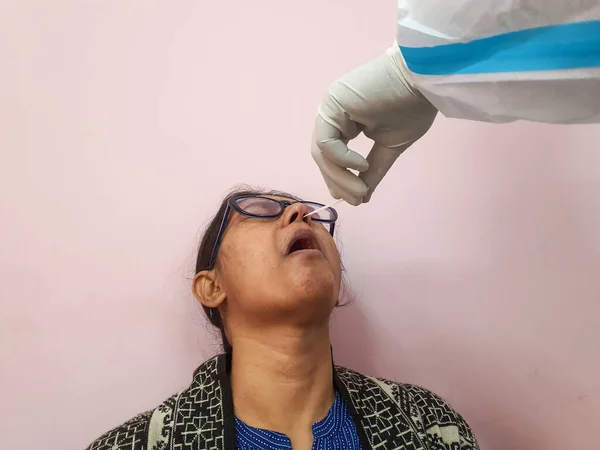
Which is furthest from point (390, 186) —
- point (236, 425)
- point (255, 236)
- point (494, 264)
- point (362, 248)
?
point (236, 425)

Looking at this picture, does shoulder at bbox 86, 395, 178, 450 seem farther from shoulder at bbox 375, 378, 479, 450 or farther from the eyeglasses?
shoulder at bbox 375, 378, 479, 450

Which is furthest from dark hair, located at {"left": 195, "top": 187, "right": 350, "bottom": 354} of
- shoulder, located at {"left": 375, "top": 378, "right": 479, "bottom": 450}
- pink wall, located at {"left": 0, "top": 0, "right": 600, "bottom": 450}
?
shoulder, located at {"left": 375, "top": 378, "right": 479, "bottom": 450}

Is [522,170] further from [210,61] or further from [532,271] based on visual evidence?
[210,61]

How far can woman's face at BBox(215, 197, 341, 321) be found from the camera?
0.96 metres

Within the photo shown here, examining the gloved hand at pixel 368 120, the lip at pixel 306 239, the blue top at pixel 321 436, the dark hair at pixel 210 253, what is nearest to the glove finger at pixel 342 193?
the gloved hand at pixel 368 120

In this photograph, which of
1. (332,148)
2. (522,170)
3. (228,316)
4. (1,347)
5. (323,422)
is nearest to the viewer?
(332,148)

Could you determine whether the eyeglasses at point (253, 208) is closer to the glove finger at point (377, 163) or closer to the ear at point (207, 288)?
the ear at point (207, 288)

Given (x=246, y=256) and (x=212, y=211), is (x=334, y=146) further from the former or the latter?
(x=212, y=211)

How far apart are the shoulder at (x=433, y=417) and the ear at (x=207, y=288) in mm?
388

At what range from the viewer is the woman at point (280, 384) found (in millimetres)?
948

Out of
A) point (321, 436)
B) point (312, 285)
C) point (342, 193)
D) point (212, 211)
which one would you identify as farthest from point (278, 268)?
point (212, 211)

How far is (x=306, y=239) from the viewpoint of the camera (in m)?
1.06

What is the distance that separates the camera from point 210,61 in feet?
4.61

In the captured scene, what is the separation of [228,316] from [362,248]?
1.44 ft
